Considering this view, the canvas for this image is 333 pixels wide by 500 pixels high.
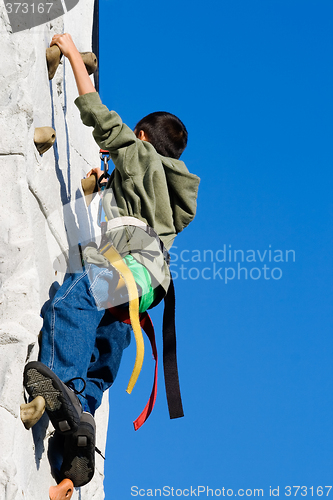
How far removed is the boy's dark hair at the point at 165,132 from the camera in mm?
3250

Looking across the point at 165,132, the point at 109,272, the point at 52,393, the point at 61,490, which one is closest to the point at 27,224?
the point at 109,272

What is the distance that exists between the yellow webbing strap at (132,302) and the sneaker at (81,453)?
34 cm

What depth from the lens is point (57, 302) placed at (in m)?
2.67

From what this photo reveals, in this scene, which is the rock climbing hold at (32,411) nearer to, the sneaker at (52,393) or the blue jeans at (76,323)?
the sneaker at (52,393)

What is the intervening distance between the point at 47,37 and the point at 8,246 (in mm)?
1157

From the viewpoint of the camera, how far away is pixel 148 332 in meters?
3.12

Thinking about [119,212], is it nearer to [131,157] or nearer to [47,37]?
[131,157]

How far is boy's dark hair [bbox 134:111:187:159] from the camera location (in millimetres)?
3250

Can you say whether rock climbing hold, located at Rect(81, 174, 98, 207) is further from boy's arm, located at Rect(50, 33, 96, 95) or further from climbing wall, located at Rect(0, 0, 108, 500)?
boy's arm, located at Rect(50, 33, 96, 95)

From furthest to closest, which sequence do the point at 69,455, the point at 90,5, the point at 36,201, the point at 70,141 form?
the point at 90,5 < the point at 70,141 < the point at 36,201 < the point at 69,455

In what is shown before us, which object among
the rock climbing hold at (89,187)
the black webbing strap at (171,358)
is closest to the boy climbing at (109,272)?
the black webbing strap at (171,358)

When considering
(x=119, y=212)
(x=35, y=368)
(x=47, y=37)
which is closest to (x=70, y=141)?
(x=47, y=37)

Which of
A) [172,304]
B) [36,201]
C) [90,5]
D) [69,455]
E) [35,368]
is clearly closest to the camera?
[35,368]

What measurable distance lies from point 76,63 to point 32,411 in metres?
1.59
